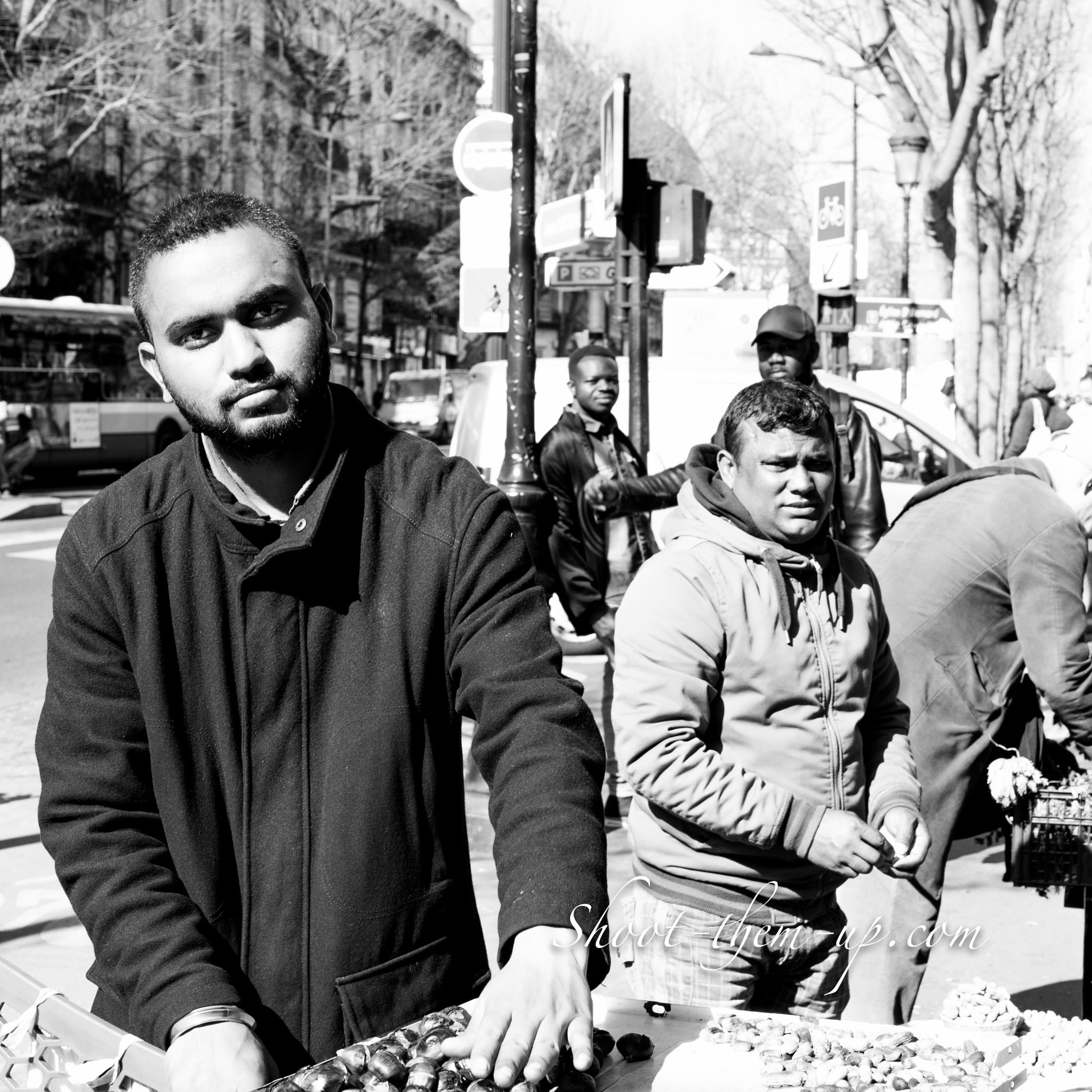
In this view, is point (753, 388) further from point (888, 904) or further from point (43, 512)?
point (43, 512)

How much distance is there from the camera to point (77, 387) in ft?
91.1

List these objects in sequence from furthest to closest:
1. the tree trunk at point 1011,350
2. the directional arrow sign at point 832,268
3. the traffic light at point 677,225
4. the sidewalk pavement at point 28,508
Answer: the tree trunk at point 1011,350, the sidewalk pavement at point 28,508, the directional arrow sign at point 832,268, the traffic light at point 677,225

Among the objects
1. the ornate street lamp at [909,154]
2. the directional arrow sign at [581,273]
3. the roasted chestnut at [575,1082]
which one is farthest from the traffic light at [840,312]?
the roasted chestnut at [575,1082]

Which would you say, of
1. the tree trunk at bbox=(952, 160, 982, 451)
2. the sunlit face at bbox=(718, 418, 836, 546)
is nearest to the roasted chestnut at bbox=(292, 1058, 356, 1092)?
the sunlit face at bbox=(718, 418, 836, 546)

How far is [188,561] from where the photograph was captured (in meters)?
1.94

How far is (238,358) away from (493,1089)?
91 centimetres

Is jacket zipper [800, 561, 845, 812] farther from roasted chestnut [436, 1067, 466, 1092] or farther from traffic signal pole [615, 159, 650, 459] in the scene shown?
traffic signal pole [615, 159, 650, 459]

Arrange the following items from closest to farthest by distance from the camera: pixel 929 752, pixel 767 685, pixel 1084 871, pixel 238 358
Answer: pixel 238 358 → pixel 767 685 → pixel 1084 871 → pixel 929 752

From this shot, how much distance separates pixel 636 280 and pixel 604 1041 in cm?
686

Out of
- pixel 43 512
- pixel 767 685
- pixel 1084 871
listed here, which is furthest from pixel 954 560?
pixel 43 512

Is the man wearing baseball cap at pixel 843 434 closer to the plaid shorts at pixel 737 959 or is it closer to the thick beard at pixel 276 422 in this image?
the plaid shorts at pixel 737 959

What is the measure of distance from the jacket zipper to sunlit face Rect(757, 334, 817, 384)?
3.05 m

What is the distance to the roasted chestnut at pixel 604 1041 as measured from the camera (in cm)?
200

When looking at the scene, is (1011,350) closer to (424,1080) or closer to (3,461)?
(3,461)
